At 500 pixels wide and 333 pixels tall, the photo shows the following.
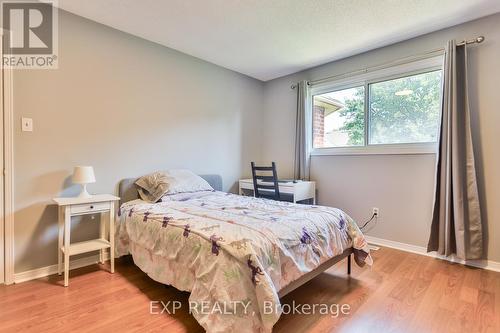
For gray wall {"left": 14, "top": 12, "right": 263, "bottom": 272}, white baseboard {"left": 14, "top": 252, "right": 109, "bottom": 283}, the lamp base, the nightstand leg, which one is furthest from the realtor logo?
white baseboard {"left": 14, "top": 252, "right": 109, "bottom": 283}

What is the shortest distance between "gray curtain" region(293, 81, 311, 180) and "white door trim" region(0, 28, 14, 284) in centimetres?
322

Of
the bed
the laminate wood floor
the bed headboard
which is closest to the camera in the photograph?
the bed

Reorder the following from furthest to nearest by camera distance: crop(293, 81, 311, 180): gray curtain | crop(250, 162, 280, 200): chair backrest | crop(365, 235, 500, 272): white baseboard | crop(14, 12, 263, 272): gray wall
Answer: crop(293, 81, 311, 180): gray curtain, crop(250, 162, 280, 200): chair backrest, crop(365, 235, 500, 272): white baseboard, crop(14, 12, 263, 272): gray wall

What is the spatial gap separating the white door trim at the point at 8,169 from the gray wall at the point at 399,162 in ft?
10.6

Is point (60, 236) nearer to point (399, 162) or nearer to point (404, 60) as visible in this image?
point (399, 162)

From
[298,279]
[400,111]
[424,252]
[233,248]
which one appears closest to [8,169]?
[233,248]

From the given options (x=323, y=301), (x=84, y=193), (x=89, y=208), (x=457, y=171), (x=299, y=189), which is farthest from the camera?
→ (x=299, y=189)

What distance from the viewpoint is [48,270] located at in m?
2.35

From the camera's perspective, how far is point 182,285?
5.73 feet

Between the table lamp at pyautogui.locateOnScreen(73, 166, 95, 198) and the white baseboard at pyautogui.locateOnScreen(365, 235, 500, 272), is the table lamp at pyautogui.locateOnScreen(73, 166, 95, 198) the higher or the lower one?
the higher one

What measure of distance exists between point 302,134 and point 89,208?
2.82 m

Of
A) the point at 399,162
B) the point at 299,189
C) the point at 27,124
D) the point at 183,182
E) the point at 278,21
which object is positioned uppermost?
the point at 278,21

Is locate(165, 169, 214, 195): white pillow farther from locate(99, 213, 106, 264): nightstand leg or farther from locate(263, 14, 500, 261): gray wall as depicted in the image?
locate(263, 14, 500, 261): gray wall

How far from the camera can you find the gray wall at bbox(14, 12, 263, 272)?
2264 millimetres
